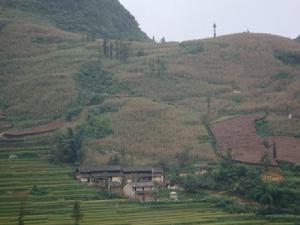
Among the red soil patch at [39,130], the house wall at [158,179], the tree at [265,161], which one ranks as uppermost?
the red soil patch at [39,130]

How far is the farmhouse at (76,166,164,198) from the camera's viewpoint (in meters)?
55.2

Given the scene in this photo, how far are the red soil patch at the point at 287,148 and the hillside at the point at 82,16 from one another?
6008cm

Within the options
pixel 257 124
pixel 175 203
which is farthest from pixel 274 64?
pixel 175 203

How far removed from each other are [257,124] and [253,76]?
20.1 metres

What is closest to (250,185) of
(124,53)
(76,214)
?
(76,214)

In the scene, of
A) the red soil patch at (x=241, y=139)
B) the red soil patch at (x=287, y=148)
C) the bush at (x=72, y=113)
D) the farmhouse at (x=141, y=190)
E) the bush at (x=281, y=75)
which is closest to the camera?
the farmhouse at (x=141, y=190)

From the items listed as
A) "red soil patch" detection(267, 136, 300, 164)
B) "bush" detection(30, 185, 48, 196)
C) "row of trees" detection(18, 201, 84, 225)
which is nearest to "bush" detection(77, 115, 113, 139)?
"bush" detection(30, 185, 48, 196)

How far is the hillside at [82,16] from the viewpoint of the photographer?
12319 cm

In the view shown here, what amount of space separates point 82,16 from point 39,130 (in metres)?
59.5

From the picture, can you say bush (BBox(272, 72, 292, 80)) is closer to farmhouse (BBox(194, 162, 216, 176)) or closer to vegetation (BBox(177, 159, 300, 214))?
vegetation (BBox(177, 159, 300, 214))

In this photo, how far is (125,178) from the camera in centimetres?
5750

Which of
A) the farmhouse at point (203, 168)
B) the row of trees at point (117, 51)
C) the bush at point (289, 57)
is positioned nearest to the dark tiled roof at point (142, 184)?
the farmhouse at point (203, 168)

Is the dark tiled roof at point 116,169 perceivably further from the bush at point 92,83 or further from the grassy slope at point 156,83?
the bush at point 92,83

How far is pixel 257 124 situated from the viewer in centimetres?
6969
